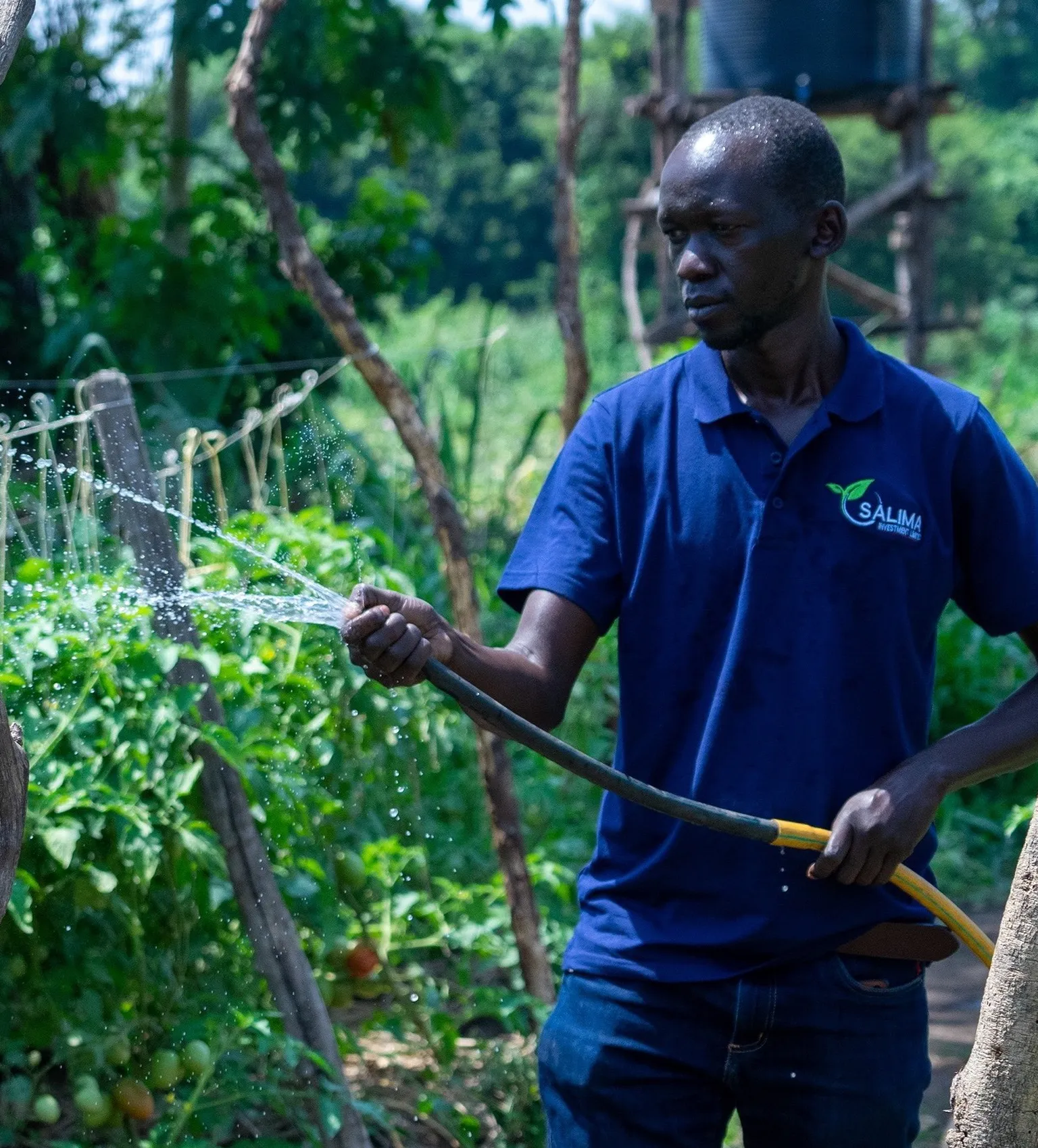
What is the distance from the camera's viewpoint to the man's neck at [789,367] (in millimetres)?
1819

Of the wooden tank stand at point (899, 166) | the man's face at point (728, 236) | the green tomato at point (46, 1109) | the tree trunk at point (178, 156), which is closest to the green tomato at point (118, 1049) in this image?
the green tomato at point (46, 1109)

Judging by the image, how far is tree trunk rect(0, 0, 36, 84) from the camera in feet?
4.98

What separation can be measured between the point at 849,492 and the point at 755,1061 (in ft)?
2.17

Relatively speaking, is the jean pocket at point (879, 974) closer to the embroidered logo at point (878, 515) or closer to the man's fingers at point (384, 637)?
the embroidered logo at point (878, 515)

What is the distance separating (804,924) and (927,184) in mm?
7618

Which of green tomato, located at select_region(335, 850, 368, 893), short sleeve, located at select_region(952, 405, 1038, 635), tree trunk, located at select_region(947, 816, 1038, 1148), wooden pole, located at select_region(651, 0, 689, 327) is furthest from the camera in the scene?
wooden pole, located at select_region(651, 0, 689, 327)

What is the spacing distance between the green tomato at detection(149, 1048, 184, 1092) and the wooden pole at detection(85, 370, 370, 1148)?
0.21 m

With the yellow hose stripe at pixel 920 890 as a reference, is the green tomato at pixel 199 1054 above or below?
below

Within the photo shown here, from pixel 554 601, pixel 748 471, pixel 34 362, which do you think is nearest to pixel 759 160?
pixel 748 471

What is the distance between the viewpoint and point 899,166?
350 inches

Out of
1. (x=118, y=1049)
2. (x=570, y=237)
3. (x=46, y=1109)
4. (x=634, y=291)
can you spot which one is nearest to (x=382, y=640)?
(x=118, y=1049)

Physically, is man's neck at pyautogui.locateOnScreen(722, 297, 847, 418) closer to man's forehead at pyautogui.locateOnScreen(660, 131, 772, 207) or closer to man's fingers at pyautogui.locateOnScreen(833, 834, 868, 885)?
man's forehead at pyautogui.locateOnScreen(660, 131, 772, 207)

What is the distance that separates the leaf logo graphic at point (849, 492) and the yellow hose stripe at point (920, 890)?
1.17 feet

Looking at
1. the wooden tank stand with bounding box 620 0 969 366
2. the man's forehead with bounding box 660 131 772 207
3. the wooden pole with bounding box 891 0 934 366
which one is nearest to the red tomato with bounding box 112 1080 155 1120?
the man's forehead with bounding box 660 131 772 207
